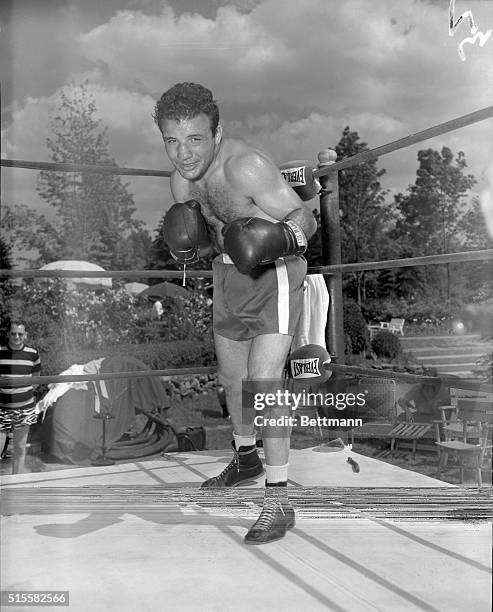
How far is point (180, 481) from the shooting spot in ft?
5.16

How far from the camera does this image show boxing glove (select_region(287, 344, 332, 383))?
1.85 meters

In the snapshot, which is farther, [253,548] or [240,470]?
[240,470]

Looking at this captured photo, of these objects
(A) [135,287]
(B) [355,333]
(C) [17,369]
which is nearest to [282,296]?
(C) [17,369]

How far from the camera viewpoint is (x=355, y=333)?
578cm

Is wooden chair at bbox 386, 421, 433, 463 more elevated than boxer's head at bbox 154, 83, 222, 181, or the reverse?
boxer's head at bbox 154, 83, 222, 181

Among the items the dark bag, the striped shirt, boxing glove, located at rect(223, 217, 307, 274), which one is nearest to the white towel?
boxing glove, located at rect(223, 217, 307, 274)

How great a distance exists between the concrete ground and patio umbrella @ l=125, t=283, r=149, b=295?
416cm

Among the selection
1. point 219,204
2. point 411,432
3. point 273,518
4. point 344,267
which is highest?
point 219,204

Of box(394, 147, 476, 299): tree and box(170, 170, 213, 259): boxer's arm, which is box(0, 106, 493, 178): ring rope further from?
box(394, 147, 476, 299): tree

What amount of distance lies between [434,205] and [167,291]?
9.10 ft

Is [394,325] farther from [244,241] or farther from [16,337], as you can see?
[244,241]

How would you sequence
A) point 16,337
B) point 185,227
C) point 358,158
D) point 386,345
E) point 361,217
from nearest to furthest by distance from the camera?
point 185,227 < point 358,158 < point 16,337 < point 386,345 < point 361,217

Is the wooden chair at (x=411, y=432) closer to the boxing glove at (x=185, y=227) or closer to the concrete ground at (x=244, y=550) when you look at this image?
the concrete ground at (x=244, y=550)

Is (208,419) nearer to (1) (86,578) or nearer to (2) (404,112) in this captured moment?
(1) (86,578)
